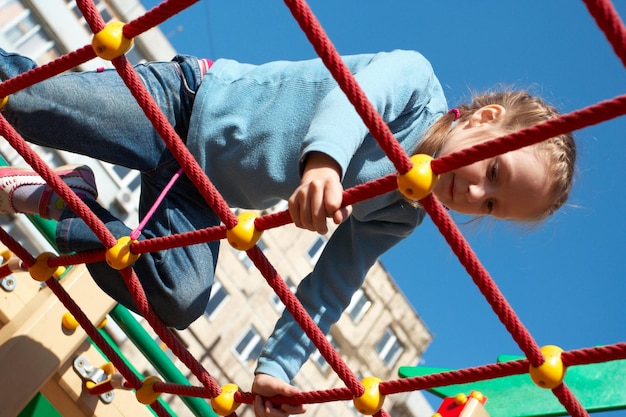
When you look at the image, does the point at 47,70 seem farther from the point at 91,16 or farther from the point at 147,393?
the point at 147,393

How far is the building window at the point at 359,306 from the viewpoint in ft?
25.4

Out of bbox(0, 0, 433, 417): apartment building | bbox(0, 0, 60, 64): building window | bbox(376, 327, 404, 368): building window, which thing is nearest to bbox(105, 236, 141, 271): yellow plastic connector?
bbox(0, 0, 433, 417): apartment building

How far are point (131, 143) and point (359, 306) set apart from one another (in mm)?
6855

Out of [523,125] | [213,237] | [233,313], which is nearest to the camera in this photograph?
[213,237]

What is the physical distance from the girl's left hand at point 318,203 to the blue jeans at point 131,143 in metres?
0.32

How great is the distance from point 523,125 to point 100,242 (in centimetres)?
56

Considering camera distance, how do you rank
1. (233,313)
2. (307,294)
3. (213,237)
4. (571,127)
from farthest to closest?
1. (233,313)
2. (307,294)
3. (213,237)
4. (571,127)

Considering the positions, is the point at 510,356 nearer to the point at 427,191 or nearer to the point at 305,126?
the point at 305,126

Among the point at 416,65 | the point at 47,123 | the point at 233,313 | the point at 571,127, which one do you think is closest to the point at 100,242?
the point at 47,123

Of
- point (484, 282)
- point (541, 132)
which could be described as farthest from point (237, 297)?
point (541, 132)

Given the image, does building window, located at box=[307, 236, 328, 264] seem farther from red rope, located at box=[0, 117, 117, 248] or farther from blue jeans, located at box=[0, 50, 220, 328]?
red rope, located at box=[0, 117, 117, 248]

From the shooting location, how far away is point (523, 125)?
1033 mm

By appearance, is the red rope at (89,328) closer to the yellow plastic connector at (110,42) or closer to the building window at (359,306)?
the yellow plastic connector at (110,42)

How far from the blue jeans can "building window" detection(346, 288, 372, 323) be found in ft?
21.8
